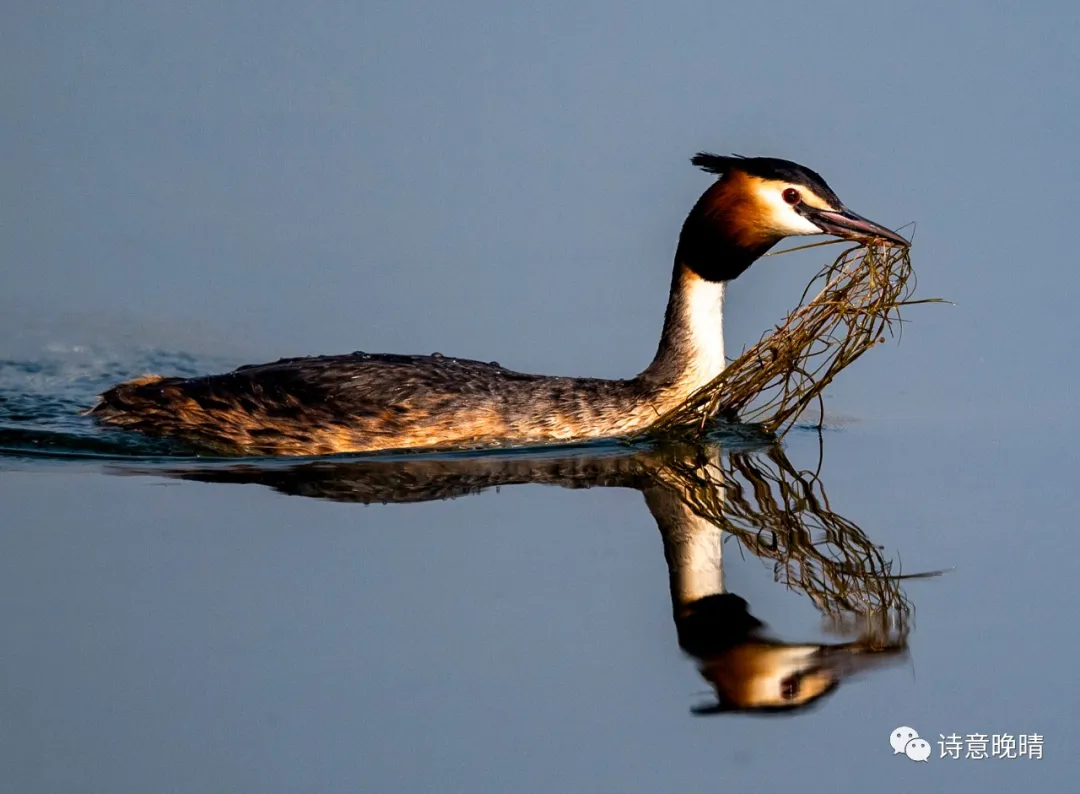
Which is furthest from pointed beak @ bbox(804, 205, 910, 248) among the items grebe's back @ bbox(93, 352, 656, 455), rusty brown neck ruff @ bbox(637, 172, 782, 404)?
grebe's back @ bbox(93, 352, 656, 455)

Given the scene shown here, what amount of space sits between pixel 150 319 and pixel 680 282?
4.70m

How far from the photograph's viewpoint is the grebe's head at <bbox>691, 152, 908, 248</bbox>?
11.1 m

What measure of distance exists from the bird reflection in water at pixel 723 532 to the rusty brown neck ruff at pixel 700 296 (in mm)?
460

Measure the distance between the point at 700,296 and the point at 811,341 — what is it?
34.5 inches

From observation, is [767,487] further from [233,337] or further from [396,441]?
[233,337]

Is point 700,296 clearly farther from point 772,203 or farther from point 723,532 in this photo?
point 723,532

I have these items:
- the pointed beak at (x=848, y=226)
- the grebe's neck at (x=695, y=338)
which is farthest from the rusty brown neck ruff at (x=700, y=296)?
the pointed beak at (x=848, y=226)

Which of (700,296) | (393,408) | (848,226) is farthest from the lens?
(700,296)

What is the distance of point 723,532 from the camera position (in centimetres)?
1006

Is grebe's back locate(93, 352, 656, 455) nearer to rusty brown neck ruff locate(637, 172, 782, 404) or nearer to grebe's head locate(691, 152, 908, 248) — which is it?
rusty brown neck ruff locate(637, 172, 782, 404)

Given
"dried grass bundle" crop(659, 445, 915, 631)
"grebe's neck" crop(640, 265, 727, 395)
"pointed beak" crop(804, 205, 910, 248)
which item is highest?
"pointed beak" crop(804, 205, 910, 248)

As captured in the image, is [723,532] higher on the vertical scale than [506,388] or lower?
lower

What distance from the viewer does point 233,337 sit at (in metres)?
14.4

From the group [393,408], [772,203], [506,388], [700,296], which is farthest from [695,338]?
[393,408]
